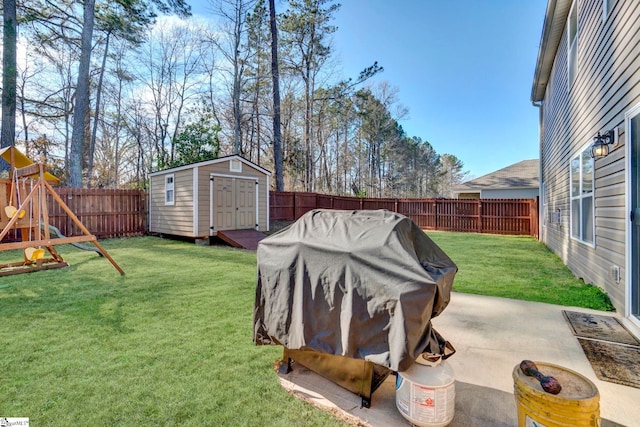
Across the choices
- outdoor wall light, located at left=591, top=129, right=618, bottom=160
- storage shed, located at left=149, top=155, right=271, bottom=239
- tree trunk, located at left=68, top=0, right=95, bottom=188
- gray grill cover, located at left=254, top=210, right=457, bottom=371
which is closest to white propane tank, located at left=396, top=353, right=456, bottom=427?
gray grill cover, located at left=254, top=210, right=457, bottom=371

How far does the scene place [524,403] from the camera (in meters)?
1.39

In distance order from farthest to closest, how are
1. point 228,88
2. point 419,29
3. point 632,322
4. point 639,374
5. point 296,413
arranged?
point 228,88, point 419,29, point 632,322, point 639,374, point 296,413

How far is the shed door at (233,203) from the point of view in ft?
30.9

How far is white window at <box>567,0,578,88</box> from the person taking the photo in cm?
546

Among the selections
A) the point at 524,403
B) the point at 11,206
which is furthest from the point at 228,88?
the point at 524,403

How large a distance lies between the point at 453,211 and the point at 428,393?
1437cm

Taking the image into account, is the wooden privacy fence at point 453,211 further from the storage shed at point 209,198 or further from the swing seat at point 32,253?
the swing seat at point 32,253

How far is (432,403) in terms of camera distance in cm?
158

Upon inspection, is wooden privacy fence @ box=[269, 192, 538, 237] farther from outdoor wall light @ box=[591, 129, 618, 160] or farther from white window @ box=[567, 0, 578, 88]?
outdoor wall light @ box=[591, 129, 618, 160]

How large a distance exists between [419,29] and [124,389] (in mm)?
15344

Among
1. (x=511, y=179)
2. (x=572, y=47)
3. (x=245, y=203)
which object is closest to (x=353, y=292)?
(x=572, y=47)

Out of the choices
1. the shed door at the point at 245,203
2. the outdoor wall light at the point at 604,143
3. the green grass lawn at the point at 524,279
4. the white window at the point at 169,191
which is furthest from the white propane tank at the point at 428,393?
the white window at the point at 169,191

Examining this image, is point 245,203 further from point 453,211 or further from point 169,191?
point 453,211

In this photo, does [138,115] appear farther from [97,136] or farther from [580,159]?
[580,159]
